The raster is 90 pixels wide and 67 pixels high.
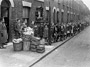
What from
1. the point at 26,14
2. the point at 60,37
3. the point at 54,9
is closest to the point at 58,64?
the point at 26,14

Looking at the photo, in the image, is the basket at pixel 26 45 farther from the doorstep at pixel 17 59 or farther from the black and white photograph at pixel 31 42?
the doorstep at pixel 17 59

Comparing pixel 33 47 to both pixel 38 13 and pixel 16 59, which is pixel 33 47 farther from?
pixel 38 13

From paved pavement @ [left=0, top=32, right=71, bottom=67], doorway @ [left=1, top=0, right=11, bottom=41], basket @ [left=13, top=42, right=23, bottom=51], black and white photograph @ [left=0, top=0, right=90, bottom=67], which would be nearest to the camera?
paved pavement @ [left=0, top=32, right=71, bottom=67]

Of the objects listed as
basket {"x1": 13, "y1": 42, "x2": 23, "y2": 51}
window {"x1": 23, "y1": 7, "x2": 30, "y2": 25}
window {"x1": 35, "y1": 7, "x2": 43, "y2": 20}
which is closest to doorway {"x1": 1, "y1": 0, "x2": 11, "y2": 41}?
window {"x1": 23, "y1": 7, "x2": 30, "y2": 25}

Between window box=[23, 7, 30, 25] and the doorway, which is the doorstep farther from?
window box=[23, 7, 30, 25]

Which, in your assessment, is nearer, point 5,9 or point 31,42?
point 31,42

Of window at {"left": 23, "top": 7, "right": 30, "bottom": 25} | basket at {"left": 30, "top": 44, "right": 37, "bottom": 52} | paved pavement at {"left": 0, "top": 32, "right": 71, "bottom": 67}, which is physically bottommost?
paved pavement at {"left": 0, "top": 32, "right": 71, "bottom": 67}

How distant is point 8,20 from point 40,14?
399 centimetres

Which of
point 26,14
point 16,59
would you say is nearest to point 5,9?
point 26,14

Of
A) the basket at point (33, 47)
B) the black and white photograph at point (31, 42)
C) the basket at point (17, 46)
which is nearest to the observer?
the black and white photograph at point (31, 42)

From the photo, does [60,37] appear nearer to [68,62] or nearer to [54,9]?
[54,9]

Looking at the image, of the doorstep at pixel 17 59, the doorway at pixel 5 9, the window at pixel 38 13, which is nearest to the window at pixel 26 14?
the window at pixel 38 13

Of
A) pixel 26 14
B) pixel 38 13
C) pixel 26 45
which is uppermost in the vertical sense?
pixel 38 13

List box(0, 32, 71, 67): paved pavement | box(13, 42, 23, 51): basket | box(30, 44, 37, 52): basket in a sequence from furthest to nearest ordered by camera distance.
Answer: box(30, 44, 37, 52): basket → box(13, 42, 23, 51): basket → box(0, 32, 71, 67): paved pavement
